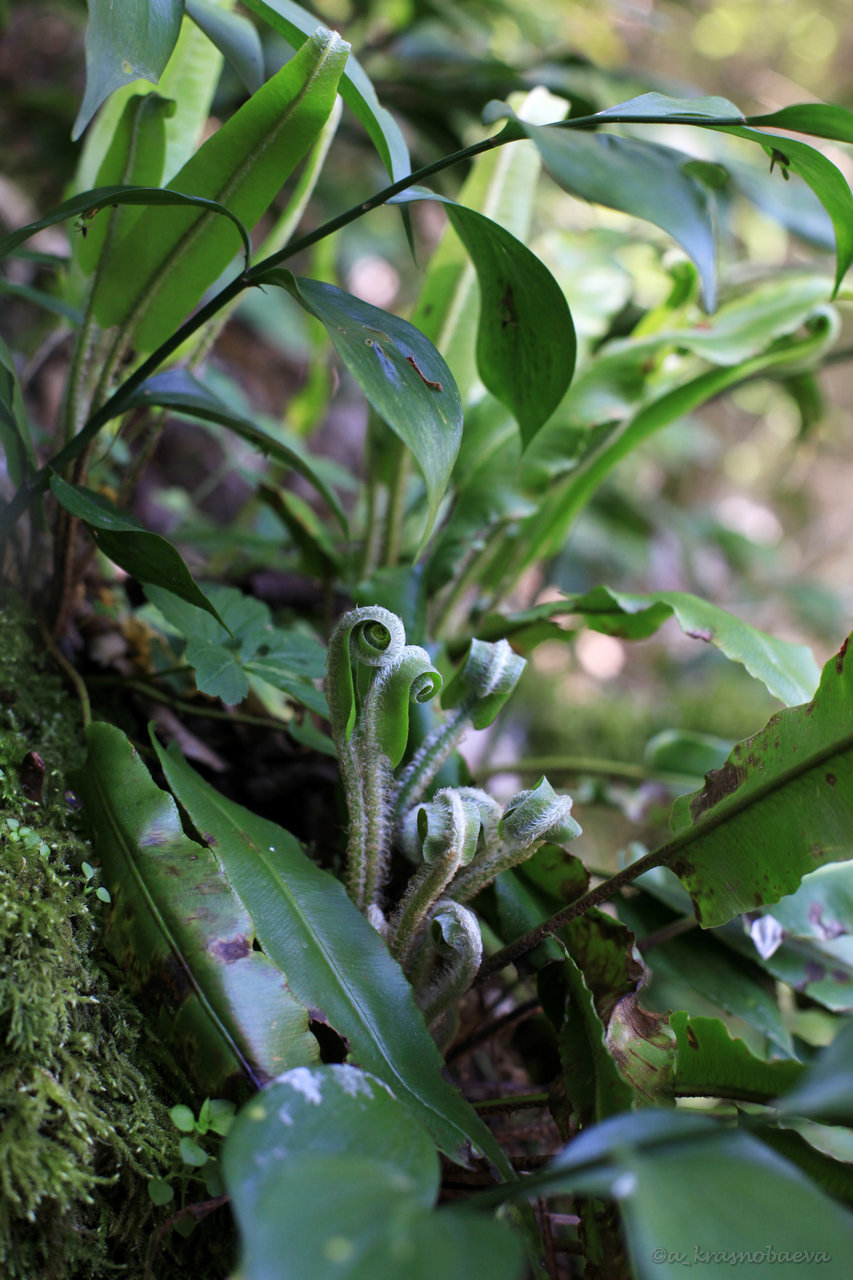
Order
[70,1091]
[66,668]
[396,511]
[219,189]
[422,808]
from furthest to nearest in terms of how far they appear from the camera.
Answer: [396,511] < [66,668] < [219,189] < [422,808] < [70,1091]

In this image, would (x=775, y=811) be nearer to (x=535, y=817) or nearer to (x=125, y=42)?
(x=535, y=817)

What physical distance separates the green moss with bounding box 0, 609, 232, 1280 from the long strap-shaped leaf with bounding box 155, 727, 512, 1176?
0.10 metres

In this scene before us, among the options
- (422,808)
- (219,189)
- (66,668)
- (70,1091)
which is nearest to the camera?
(70,1091)

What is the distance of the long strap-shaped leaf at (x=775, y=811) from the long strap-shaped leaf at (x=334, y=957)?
0.79ft

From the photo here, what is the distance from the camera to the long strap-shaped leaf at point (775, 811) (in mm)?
584

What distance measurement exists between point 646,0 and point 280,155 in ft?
13.9

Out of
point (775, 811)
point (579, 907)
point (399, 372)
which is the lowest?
point (579, 907)

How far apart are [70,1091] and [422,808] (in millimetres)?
293

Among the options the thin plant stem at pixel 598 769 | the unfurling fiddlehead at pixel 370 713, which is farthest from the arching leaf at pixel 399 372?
the thin plant stem at pixel 598 769

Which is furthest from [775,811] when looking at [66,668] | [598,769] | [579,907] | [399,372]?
[66,668]

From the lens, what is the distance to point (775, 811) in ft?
2.00

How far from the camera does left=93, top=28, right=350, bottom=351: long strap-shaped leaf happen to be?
0.65 m

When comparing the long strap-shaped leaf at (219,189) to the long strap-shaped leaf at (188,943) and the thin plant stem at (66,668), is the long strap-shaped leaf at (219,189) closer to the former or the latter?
the thin plant stem at (66,668)

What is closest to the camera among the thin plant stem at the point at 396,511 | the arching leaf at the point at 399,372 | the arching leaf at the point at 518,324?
the arching leaf at the point at 399,372
